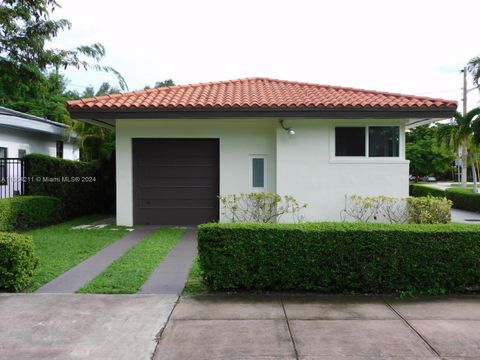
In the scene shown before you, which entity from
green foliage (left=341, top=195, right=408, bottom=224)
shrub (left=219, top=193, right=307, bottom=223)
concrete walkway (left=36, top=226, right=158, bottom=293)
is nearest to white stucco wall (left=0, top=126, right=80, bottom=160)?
concrete walkway (left=36, top=226, right=158, bottom=293)

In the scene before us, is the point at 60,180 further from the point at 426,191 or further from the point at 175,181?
the point at 426,191

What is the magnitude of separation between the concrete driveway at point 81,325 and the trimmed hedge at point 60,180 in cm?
799

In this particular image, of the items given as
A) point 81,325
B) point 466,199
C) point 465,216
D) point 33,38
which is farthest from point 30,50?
point 466,199

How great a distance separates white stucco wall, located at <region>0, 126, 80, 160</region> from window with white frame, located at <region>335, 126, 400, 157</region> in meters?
10.6

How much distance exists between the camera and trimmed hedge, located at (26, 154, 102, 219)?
13.0m

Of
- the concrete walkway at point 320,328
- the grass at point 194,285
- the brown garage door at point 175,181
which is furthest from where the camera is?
the brown garage door at point 175,181

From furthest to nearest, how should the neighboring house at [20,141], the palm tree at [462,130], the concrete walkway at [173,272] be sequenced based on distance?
the palm tree at [462,130], the neighboring house at [20,141], the concrete walkway at [173,272]

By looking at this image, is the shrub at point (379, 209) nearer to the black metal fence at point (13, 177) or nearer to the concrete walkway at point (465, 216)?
the concrete walkway at point (465, 216)

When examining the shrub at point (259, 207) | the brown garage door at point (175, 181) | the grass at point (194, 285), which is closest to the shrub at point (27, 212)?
the brown garage door at point (175, 181)

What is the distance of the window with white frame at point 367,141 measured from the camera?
10.7 m

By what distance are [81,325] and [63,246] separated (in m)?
4.56

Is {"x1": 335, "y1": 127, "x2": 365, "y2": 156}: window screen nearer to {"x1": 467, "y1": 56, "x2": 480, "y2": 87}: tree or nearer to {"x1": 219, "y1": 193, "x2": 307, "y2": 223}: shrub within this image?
{"x1": 219, "y1": 193, "x2": 307, "y2": 223}: shrub

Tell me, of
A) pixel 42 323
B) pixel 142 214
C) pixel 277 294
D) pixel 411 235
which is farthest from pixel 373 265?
pixel 142 214

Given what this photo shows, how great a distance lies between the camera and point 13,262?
225 inches
